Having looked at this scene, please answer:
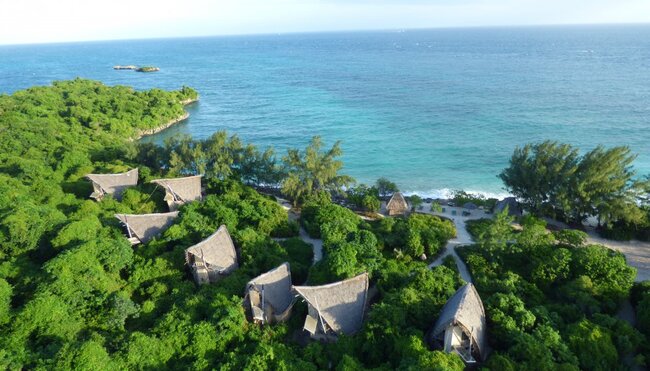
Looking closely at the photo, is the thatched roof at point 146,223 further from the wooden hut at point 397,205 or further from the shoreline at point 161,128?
the shoreline at point 161,128

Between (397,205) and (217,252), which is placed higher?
(217,252)

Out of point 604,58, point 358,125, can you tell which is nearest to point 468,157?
point 358,125

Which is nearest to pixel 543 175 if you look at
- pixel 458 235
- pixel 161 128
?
pixel 458 235

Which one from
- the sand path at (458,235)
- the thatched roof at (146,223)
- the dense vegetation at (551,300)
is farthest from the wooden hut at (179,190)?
the dense vegetation at (551,300)

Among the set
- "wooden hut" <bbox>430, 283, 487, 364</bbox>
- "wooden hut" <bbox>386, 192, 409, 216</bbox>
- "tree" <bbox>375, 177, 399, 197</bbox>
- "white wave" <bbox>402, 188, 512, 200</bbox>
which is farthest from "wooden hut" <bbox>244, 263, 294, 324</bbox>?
"white wave" <bbox>402, 188, 512, 200</bbox>

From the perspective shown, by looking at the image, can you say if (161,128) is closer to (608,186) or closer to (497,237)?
(497,237)

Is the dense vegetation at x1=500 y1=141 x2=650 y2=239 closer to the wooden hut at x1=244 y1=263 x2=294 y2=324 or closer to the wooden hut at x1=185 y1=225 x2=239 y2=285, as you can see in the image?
the wooden hut at x1=244 y1=263 x2=294 y2=324

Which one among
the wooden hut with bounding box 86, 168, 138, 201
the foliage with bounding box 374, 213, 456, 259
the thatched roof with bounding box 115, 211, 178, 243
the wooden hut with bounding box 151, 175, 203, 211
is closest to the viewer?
the thatched roof with bounding box 115, 211, 178, 243
